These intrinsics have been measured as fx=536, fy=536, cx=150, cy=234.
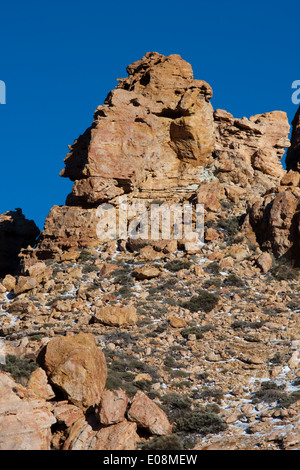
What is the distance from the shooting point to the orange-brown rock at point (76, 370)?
13711mm

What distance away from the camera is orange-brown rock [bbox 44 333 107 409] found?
13711mm

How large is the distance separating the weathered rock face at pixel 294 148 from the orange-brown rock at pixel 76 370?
92.2 feet

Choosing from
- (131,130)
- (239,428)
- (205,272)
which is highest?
(131,130)

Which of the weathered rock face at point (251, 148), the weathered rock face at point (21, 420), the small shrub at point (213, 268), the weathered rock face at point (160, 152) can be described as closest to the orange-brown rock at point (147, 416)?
the weathered rock face at point (21, 420)

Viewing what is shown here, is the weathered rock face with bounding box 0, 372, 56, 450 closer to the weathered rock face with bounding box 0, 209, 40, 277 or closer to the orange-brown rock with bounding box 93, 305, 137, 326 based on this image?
the orange-brown rock with bounding box 93, 305, 137, 326

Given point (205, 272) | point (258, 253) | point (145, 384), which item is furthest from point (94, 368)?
point (258, 253)

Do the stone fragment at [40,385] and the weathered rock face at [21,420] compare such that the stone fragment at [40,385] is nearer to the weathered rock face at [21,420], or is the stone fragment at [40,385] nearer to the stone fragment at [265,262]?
the weathered rock face at [21,420]

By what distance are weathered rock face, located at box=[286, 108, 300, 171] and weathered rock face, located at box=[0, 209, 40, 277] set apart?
19856mm

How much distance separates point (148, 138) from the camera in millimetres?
34781

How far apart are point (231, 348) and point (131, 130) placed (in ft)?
60.3

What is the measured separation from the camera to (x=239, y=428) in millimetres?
13898

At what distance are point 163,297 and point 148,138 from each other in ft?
43.7

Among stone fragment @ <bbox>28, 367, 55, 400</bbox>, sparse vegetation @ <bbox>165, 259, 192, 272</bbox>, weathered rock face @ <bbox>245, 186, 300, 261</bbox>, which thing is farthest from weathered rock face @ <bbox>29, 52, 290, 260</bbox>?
stone fragment @ <bbox>28, 367, 55, 400</bbox>

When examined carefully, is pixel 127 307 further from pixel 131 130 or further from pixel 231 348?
pixel 131 130
